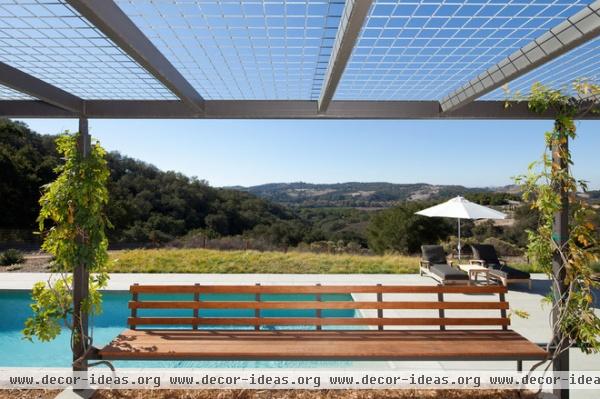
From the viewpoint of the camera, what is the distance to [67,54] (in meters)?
3.02

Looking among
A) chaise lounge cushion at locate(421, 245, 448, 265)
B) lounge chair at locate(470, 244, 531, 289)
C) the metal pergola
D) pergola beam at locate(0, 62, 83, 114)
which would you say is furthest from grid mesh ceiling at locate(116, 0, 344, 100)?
chaise lounge cushion at locate(421, 245, 448, 265)

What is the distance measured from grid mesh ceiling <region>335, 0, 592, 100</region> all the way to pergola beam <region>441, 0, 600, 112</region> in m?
0.05

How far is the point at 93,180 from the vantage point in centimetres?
350

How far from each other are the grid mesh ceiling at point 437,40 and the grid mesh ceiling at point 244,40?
344 millimetres

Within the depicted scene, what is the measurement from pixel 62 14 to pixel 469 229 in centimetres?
2787

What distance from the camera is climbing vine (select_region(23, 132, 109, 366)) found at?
3.39 meters

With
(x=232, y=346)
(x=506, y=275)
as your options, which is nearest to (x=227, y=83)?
(x=232, y=346)

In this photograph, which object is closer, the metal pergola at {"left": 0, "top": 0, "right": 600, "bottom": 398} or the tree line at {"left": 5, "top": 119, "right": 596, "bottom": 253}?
the metal pergola at {"left": 0, "top": 0, "right": 600, "bottom": 398}

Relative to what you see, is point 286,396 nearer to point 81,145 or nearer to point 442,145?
point 81,145

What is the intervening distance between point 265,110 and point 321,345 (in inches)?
97.9

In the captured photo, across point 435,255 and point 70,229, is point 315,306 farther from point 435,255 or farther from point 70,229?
point 435,255

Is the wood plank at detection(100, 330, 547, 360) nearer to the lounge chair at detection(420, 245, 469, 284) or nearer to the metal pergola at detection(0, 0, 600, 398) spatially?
the metal pergola at detection(0, 0, 600, 398)

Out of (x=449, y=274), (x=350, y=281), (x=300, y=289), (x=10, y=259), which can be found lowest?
(x=350, y=281)

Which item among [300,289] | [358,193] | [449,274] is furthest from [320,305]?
[358,193]
